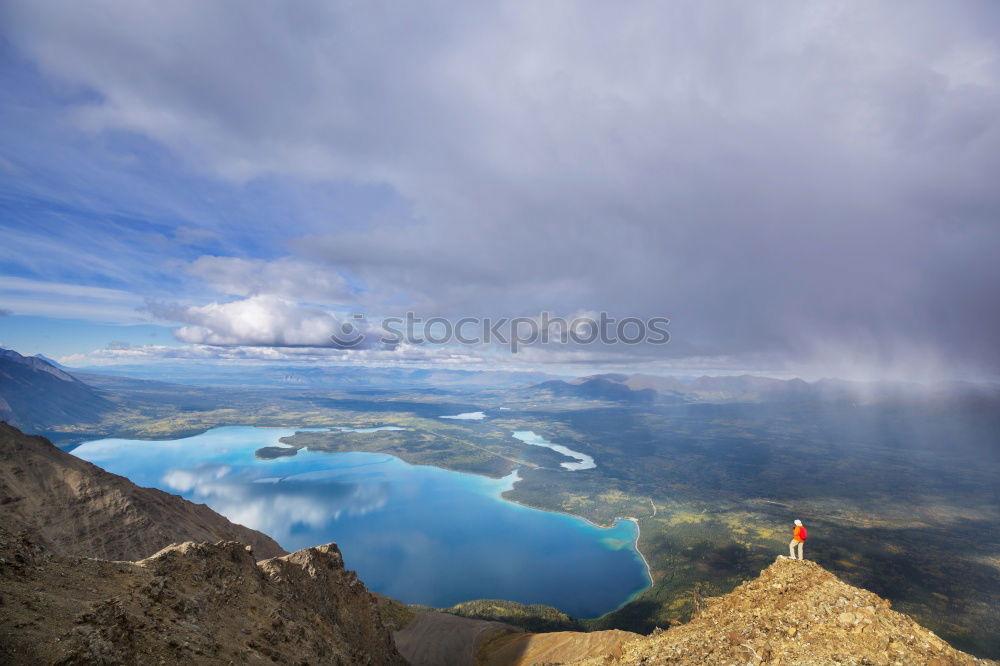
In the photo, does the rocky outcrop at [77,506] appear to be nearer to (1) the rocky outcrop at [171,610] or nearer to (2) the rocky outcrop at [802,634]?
(1) the rocky outcrop at [171,610]

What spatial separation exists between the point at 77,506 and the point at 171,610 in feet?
180

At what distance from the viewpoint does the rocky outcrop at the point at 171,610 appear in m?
15.3

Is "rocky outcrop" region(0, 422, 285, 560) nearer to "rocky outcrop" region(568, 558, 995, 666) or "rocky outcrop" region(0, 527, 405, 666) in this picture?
"rocky outcrop" region(0, 527, 405, 666)

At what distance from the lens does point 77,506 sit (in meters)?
57.5

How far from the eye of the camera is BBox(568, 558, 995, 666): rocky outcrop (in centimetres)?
1872

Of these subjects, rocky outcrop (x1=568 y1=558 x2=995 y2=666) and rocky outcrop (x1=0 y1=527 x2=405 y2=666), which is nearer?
rocky outcrop (x1=0 y1=527 x2=405 y2=666)

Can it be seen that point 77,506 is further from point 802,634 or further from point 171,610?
point 802,634

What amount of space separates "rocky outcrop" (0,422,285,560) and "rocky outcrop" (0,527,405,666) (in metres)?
33.8

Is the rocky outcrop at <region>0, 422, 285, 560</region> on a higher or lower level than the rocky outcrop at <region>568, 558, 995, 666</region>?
lower

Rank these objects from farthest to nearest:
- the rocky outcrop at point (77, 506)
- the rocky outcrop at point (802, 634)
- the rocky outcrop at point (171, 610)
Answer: the rocky outcrop at point (77, 506)
the rocky outcrop at point (802, 634)
the rocky outcrop at point (171, 610)

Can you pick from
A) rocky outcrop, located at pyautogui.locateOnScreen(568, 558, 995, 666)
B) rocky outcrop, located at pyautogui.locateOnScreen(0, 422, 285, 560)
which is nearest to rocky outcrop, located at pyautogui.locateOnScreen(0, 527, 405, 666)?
rocky outcrop, located at pyautogui.locateOnScreen(568, 558, 995, 666)

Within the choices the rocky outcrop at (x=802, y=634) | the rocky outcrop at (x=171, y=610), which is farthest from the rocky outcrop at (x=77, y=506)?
the rocky outcrop at (x=802, y=634)

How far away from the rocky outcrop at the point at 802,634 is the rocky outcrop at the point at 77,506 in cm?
6665

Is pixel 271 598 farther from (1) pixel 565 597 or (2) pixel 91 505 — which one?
(1) pixel 565 597
